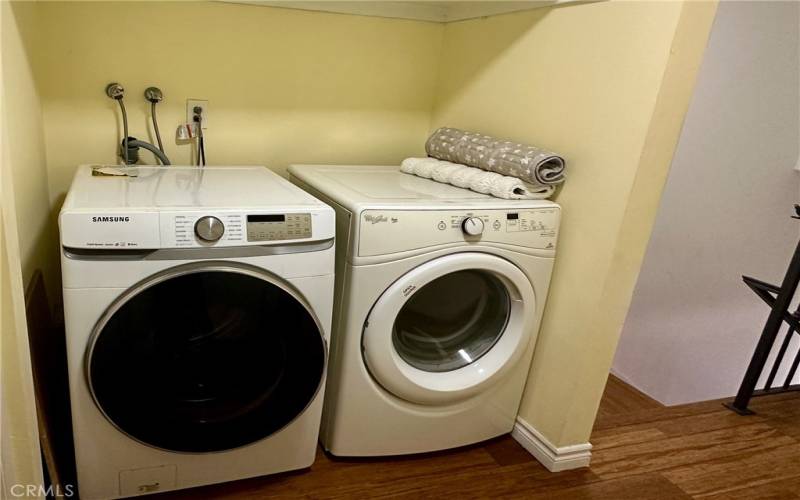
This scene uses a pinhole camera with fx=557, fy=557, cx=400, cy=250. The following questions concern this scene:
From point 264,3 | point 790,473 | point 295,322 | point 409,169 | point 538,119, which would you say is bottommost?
point 790,473

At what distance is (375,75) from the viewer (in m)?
2.15

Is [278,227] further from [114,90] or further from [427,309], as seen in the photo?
[114,90]

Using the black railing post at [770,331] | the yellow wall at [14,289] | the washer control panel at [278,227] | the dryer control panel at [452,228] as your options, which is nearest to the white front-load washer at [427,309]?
the dryer control panel at [452,228]

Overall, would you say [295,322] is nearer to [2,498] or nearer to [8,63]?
[2,498]

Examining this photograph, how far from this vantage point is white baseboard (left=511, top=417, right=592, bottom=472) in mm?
1746

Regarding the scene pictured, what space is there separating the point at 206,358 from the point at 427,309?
652 millimetres

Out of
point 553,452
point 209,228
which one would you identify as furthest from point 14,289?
point 553,452

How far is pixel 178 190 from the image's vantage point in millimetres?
1441

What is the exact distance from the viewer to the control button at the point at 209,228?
1.22 m

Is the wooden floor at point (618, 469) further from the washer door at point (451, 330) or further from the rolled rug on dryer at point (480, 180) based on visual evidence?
the rolled rug on dryer at point (480, 180)

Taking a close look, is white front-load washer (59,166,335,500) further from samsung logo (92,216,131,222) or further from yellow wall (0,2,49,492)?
yellow wall (0,2,49,492)

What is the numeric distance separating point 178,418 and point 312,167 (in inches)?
37.6

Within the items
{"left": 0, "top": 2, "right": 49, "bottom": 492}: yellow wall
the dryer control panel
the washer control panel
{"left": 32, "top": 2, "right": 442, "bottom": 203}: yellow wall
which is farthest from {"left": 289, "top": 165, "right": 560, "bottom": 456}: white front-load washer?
{"left": 0, "top": 2, "right": 49, "bottom": 492}: yellow wall

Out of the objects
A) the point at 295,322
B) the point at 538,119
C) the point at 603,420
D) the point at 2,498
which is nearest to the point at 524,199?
the point at 538,119
